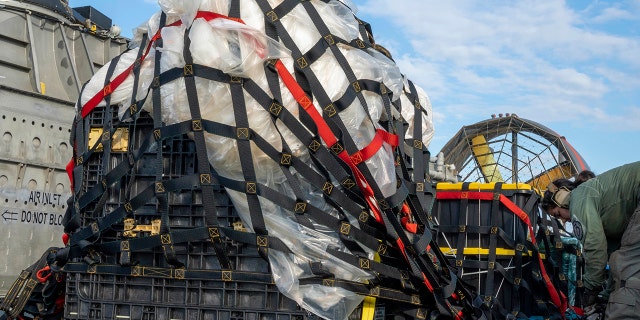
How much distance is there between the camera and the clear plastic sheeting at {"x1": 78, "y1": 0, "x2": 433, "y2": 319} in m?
4.27

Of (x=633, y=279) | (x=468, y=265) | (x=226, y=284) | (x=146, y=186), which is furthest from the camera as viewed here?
(x=468, y=265)

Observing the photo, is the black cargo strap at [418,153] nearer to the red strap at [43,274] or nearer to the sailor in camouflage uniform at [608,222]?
the sailor in camouflage uniform at [608,222]

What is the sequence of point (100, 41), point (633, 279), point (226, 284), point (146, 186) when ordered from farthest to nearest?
point (100, 41) → point (146, 186) → point (226, 284) → point (633, 279)

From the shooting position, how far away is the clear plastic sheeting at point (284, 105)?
4266mm

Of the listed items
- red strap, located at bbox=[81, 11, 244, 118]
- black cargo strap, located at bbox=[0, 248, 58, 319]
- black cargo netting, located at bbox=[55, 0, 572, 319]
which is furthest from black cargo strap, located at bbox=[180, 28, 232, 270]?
black cargo strap, located at bbox=[0, 248, 58, 319]

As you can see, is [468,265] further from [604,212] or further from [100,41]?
[100,41]

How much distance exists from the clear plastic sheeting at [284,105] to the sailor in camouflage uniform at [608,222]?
1245 mm

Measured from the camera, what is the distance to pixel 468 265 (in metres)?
6.12

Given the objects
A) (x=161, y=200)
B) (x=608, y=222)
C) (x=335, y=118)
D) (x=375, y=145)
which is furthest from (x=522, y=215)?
(x=161, y=200)

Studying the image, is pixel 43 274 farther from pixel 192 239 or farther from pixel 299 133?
pixel 299 133

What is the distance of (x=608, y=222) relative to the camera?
15.4ft

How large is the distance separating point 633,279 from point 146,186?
311cm

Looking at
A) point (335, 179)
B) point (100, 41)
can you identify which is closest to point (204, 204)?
point (335, 179)

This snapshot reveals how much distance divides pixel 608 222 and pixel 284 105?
7.46 feet
